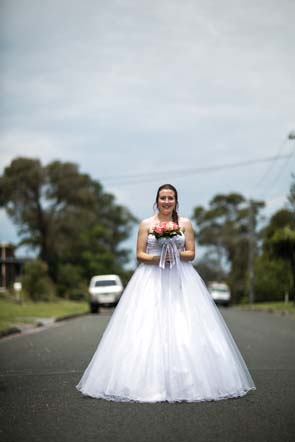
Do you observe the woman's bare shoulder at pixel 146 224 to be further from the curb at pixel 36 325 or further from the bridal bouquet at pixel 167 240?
the curb at pixel 36 325

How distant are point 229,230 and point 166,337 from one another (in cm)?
7410

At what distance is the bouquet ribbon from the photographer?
7.31 metres

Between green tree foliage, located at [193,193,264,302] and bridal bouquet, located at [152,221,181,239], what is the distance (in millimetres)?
67572

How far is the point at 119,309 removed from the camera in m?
7.38

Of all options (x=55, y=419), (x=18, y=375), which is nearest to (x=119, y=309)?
(x=55, y=419)

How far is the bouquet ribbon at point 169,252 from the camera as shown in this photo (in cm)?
731

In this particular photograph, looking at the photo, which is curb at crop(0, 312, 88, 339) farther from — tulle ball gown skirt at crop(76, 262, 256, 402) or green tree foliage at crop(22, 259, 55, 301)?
green tree foliage at crop(22, 259, 55, 301)

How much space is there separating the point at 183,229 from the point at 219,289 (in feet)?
160

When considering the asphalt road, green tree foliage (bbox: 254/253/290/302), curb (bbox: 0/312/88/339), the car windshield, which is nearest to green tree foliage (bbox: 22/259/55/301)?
the car windshield

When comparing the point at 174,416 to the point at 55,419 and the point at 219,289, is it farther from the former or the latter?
the point at 219,289

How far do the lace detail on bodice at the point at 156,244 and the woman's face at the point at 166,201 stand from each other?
0.31 meters

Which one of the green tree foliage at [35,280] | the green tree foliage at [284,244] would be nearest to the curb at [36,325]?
the green tree foliage at [284,244]

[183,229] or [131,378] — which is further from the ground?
[183,229]

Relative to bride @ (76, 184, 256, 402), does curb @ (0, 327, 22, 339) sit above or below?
below
